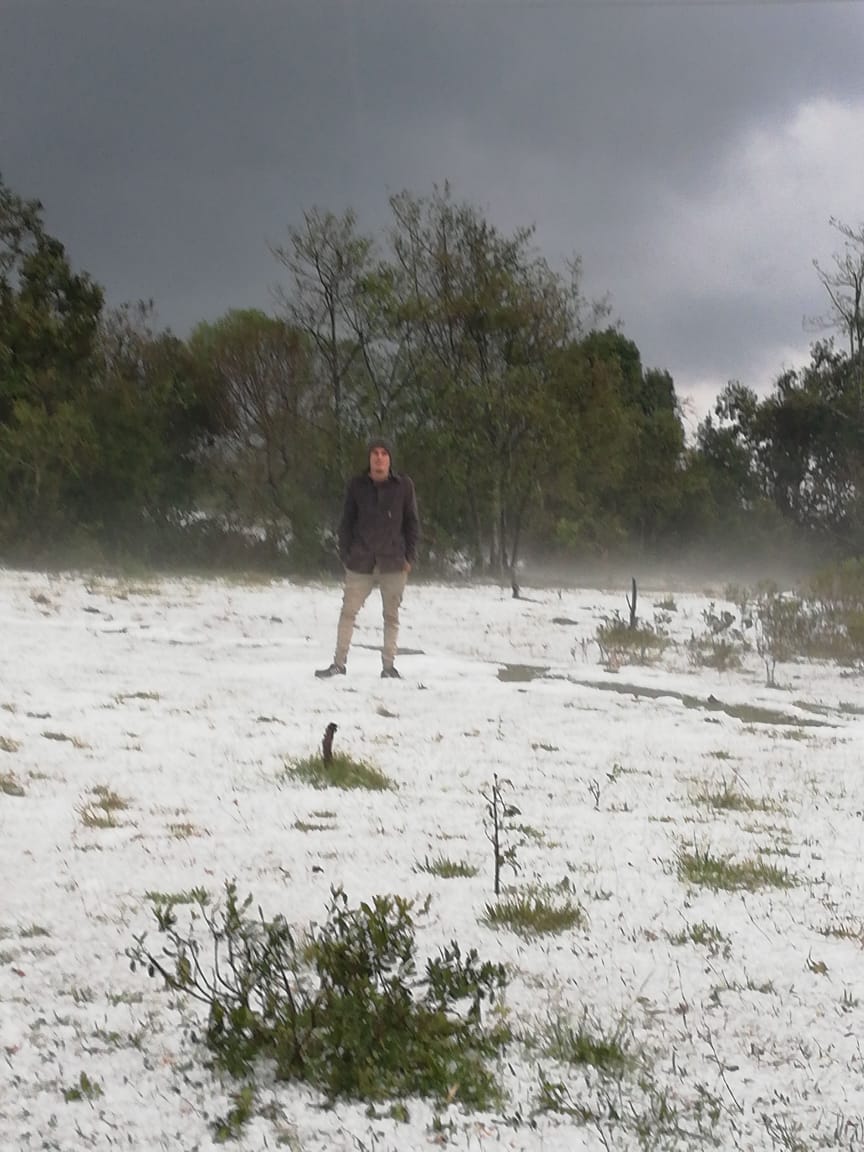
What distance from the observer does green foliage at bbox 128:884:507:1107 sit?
264cm

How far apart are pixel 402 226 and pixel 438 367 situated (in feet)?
12.6

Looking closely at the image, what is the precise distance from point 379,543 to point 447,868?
587 cm

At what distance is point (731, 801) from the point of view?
5.68 metres

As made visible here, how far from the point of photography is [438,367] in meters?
27.8

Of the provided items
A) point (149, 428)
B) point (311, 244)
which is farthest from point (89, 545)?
point (311, 244)

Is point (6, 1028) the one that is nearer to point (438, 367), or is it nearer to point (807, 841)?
point (807, 841)

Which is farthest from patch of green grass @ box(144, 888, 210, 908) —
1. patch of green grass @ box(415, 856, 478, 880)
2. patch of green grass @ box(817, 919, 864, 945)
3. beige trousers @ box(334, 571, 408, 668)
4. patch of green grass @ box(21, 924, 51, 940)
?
beige trousers @ box(334, 571, 408, 668)

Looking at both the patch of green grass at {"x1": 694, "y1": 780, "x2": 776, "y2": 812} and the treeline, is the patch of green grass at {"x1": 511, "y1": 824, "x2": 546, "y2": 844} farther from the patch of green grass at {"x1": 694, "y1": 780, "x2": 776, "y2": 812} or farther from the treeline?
the treeline

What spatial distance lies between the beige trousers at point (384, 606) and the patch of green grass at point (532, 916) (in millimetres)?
6171

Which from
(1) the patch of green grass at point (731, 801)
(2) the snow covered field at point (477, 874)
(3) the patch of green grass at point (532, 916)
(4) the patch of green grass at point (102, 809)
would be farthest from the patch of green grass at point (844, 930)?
(4) the patch of green grass at point (102, 809)

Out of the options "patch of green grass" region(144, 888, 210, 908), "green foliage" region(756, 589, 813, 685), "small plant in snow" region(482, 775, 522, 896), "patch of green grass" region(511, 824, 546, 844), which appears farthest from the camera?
"green foliage" region(756, 589, 813, 685)

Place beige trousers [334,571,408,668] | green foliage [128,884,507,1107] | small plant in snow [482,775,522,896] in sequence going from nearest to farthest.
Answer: green foliage [128,884,507,1107] → small plant in snow [482,775,522,896] → beige trousers [334,571,408,668]

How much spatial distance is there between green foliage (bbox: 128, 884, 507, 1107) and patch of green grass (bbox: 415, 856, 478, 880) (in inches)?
41.3

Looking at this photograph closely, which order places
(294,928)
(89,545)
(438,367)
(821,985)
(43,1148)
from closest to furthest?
(43,1148)
(821,985)
(294,928)
(89,545)
(438,367)
